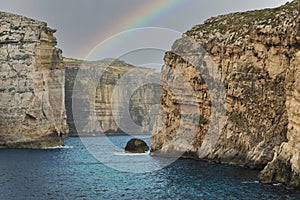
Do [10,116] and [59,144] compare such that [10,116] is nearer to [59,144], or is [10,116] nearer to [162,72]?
[59,144]

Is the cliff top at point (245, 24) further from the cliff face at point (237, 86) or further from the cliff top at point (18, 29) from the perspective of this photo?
the cliff top at point (18, 29)

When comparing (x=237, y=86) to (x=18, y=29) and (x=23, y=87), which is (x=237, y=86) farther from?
(x=18, y=29)

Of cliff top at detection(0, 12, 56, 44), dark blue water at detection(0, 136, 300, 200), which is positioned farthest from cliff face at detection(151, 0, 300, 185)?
cliff top at detection(0, 12, 56, 44)

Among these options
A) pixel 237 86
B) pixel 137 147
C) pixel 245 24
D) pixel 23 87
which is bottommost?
pixel 137 147

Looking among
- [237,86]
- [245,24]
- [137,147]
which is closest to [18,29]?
[137,147]

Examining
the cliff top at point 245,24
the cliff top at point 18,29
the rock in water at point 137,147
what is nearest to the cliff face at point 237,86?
the cliff top at point 245,24

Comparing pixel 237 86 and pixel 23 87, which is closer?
pixel 237 86

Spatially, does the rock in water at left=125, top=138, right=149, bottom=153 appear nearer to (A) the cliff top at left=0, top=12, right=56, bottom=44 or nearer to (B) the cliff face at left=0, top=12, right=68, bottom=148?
(B) the cliff face at left=0, top=12, right=68, bottom=148
